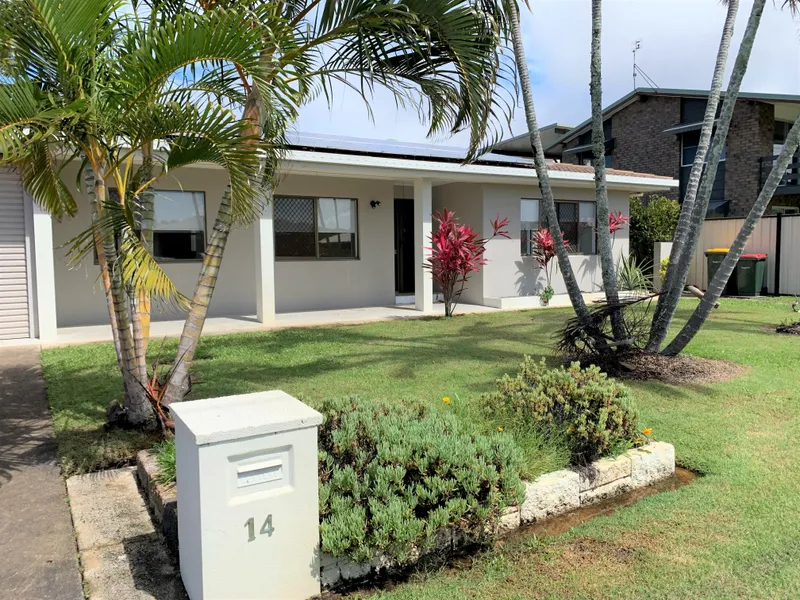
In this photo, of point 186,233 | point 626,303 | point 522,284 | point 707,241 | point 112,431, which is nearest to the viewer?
point 112,431

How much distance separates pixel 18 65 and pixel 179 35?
1409 mm

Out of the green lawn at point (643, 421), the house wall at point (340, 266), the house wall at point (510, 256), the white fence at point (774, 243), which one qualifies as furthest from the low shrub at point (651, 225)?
the green lawn at point (643, 421)

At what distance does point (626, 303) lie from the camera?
22.8 ft

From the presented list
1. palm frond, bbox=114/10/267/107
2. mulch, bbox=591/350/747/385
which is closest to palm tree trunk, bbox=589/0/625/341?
mulch, bbox=591/350/747/385

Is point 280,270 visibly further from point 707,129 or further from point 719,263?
point 719,263

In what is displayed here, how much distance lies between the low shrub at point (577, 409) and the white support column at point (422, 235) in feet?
26.6

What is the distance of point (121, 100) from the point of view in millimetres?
3988

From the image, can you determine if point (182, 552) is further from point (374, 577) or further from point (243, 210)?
point (243, 210)

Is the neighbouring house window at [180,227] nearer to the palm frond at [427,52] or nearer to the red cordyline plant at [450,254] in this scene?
the red cordyline plant at [450,254]

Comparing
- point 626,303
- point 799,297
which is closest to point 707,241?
point 799,297

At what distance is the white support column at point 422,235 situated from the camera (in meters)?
12.5

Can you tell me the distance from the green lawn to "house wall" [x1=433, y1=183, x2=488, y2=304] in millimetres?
3491

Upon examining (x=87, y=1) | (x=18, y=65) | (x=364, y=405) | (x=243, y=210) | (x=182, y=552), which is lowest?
(x=182, y=552)

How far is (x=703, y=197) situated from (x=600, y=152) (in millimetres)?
1297
